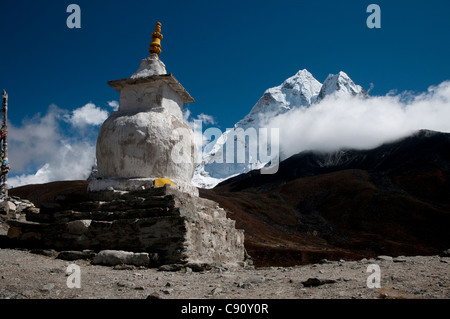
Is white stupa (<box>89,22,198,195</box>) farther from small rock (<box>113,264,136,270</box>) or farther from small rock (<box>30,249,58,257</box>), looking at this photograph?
small rock (<box>113,264,136,270</box>)

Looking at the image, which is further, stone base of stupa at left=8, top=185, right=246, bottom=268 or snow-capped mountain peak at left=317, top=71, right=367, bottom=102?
snow-capped mountain peak at left=317, top=71, right=367, bottom=102

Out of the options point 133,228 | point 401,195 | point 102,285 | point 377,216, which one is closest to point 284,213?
point 377,216

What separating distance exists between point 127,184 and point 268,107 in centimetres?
18188

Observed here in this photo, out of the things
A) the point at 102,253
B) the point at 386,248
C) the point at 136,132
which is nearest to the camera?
the point at 102,253

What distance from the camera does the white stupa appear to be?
9.01m

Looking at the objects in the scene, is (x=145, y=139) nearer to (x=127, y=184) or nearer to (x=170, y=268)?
(x=127, y=184)

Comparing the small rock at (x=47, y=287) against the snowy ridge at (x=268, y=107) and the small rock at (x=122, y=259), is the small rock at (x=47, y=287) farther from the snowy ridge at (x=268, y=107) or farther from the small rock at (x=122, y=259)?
the snowy ridge at (x=268, y=107)

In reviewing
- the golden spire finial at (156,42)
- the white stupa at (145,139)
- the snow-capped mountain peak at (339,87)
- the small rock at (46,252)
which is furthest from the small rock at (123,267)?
the snow-capped mountain peak at (339,87)

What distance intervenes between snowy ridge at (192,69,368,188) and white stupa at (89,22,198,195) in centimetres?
9243

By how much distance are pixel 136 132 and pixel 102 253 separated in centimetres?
341

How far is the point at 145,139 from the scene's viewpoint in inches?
355

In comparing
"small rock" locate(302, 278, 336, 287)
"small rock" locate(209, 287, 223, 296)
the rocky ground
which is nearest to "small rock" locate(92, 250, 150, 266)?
the rocky ground
